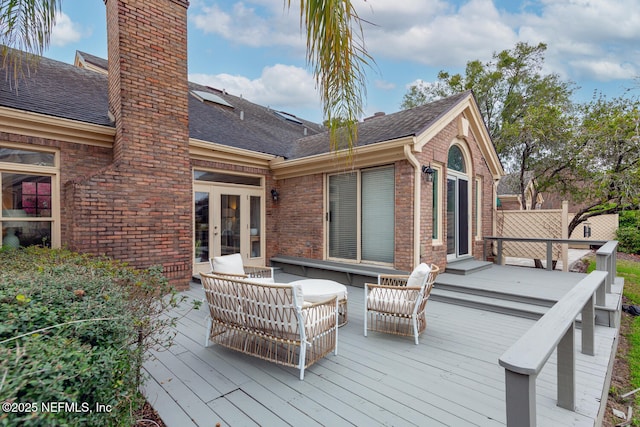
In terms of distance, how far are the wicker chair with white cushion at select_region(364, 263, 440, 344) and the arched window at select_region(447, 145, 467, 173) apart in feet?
14.5

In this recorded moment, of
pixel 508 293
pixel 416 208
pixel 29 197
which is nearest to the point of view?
pixel 508 293

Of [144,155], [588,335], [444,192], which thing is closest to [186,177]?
[144,155]

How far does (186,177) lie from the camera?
6379mm

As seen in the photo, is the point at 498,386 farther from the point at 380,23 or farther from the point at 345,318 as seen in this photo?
the point at 380,23

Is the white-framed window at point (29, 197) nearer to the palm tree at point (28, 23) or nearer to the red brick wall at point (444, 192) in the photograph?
the palm tree at point (28, 23)

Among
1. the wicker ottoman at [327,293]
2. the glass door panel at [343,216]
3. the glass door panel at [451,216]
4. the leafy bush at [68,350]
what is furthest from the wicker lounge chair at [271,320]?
the glass door panel at [451,216]

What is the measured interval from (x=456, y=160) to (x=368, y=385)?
6.67m

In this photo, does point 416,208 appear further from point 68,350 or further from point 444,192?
point 68,350

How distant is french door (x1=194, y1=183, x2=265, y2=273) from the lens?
7438 millimetres

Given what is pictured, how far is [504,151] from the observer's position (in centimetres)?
1345

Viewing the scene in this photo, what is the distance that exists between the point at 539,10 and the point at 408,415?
13206 millimetres

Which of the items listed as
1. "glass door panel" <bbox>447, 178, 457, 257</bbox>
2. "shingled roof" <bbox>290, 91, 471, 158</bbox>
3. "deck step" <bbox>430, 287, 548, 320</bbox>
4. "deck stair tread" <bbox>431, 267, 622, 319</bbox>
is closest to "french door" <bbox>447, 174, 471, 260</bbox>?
"glass door panel" <bbox>447, 178, 457, 257</bbox>

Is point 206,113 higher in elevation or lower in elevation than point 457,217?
higher

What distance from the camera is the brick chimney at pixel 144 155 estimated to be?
5.35 m
